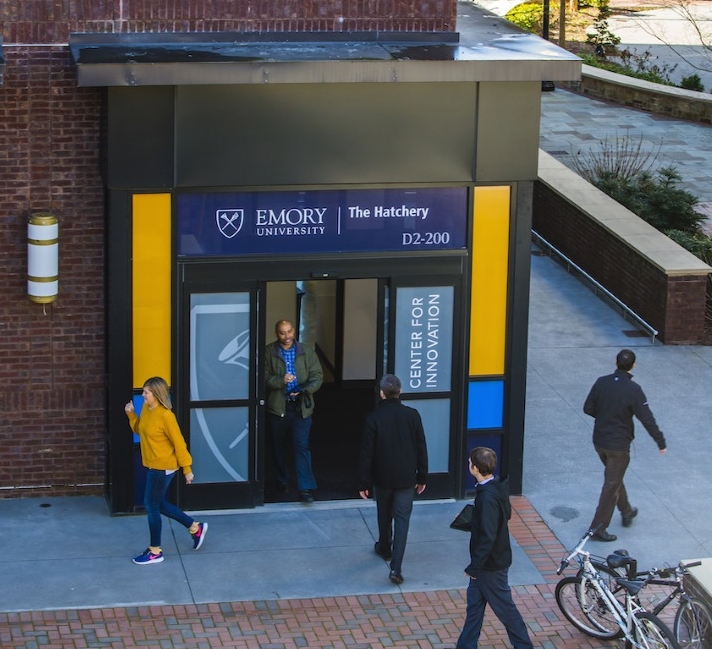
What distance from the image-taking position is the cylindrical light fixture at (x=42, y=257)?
11.2 m

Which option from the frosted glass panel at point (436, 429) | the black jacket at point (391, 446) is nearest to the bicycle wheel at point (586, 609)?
the black jacket at point (391, 446)

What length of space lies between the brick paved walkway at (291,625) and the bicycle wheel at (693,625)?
75 cm

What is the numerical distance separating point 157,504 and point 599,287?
28.8 feet

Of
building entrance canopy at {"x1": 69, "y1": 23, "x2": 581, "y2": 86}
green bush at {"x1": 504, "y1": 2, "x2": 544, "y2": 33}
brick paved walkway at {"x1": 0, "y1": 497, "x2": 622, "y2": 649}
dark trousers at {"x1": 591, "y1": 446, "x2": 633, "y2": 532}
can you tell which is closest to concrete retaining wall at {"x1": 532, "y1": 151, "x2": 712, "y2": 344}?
dark trousers at {"x1": 591, "y1": 446, "x2": 633, "y2": 532}

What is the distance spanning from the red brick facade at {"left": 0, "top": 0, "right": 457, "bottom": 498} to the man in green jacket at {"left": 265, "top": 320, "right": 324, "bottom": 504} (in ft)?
4.69

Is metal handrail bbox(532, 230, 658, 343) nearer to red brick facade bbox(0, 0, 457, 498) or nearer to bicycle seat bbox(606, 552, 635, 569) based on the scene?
red brick facade bbox(0, 0, 457, 498)

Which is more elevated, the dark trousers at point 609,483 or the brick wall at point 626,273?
the brick wall at point 626,273

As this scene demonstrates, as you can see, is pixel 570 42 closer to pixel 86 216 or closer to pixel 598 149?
pixel 598 149

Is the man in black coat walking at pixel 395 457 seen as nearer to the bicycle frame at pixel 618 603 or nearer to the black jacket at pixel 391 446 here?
the black jacket at pixel 391 446

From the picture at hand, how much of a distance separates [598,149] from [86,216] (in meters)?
14.7

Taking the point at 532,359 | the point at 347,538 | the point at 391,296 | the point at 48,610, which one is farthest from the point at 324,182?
the point at 532,359

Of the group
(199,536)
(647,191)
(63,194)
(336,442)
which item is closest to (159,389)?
(199,536)

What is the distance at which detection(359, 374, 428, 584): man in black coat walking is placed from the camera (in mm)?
10523

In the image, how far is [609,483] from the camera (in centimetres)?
1137
